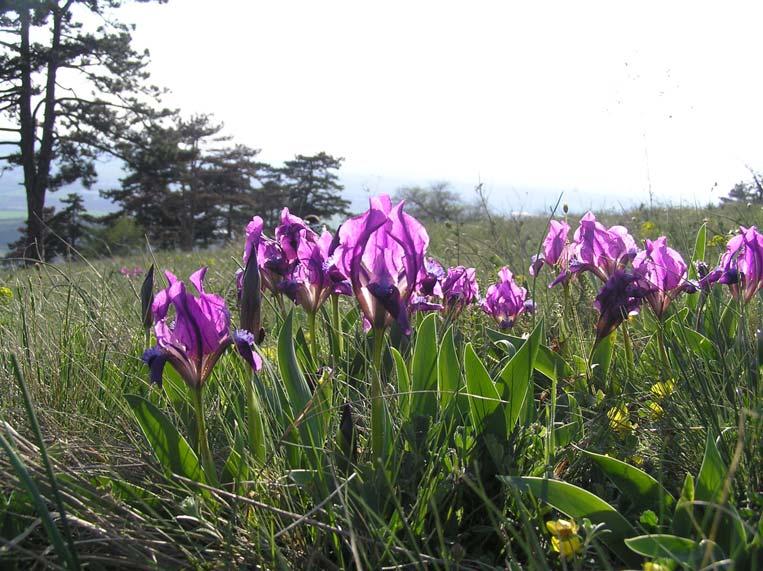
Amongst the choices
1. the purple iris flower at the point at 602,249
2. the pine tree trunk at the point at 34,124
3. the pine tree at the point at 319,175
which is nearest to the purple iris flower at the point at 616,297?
the purple iris flower at the point at 602,249

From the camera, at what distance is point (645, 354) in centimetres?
235

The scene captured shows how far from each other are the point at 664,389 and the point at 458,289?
840 millimetres

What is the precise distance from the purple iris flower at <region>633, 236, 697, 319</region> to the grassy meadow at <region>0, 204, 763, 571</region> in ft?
0.44

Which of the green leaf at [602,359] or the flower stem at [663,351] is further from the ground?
the flower stem at [663,351]

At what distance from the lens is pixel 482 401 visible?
1677 millimetres

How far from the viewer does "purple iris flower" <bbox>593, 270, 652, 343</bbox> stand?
1956 mm

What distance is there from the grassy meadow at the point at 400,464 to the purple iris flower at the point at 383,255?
0.22 metres

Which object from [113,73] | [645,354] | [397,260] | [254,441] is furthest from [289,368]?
[113,73]

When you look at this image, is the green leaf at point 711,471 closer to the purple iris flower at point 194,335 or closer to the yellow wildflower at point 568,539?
the yellow wildflower at point 568,539

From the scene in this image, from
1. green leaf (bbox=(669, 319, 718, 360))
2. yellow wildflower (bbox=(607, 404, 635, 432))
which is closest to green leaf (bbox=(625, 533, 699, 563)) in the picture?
yellow wildflower (bbox=(607, 404, 635, 432))

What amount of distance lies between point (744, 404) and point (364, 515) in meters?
1.00

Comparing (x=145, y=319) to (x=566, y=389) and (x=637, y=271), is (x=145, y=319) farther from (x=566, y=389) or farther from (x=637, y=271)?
(x=637, y=271)

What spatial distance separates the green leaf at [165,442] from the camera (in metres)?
1.55

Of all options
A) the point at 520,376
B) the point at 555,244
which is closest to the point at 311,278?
the point at 520,376
